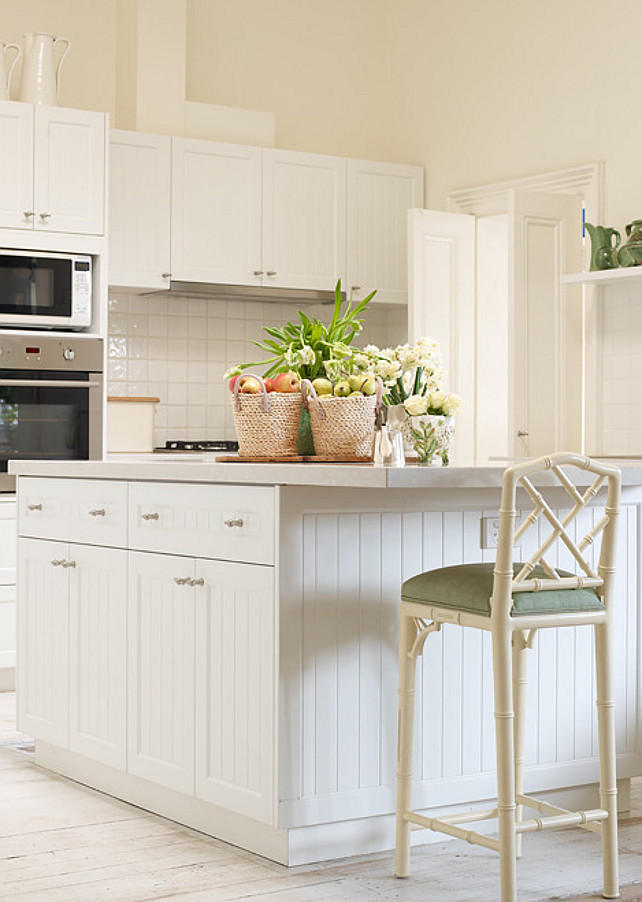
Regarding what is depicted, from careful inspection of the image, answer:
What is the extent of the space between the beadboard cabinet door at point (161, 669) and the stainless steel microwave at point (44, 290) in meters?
2.22

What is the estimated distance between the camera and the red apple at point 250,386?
3.40 meters

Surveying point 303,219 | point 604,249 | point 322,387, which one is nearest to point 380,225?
point 303,219

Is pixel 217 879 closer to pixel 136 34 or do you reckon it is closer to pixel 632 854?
pixel 632 854

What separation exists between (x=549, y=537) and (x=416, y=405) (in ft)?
2.55

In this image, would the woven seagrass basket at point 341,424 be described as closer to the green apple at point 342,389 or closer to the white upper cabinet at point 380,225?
the green apple at point 342,389

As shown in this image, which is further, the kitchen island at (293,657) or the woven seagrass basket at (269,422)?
the woven seagrass basket at (269,422)

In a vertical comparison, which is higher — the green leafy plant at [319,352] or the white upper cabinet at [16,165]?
the white upper cabinet at [16,165]

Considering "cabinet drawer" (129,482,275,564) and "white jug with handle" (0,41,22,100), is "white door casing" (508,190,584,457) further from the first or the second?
"cabinet drawer" (129,482,275,564)

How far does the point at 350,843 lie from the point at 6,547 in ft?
8.52

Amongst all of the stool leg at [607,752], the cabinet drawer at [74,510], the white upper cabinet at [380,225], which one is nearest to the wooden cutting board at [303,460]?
the cabinet drawer at [74,510]

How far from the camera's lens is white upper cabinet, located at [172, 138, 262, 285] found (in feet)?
19.5

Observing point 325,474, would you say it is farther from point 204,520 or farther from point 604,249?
point 604,249

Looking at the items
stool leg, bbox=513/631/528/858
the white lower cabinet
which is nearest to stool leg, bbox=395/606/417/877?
stool leg, bbox=513/631/528/858

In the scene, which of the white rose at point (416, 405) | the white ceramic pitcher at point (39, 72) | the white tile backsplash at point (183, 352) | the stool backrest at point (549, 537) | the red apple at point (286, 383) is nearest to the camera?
the stool backrest at point (549, 537)
